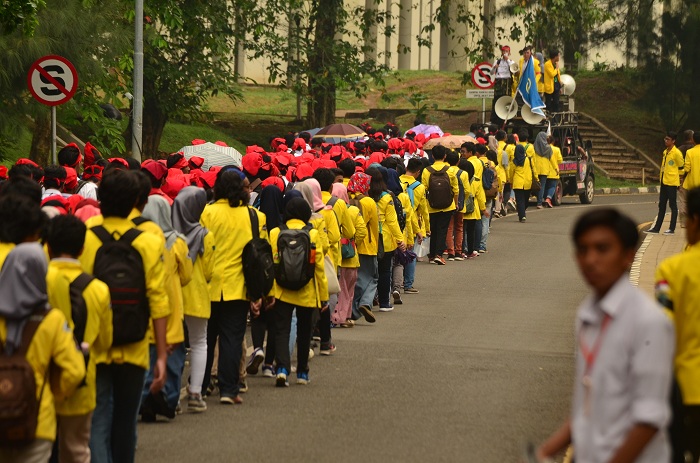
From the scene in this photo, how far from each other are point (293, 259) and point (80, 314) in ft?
13.9

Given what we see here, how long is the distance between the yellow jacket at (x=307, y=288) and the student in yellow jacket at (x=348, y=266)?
2284mm

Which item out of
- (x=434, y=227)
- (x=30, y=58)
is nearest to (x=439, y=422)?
(x=434, y=227)

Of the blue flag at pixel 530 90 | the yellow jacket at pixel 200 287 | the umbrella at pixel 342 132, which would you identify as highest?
the blue flag at pixel 530 90

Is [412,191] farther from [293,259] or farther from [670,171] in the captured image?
[670,171]

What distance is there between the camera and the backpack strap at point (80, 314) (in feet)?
21.0

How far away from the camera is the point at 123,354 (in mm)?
6918

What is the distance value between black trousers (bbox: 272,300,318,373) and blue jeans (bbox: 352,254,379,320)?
354 cm

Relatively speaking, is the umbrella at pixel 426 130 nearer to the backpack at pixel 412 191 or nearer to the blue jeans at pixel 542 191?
the blue jeans at pixel 542 191

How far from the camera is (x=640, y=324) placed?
14.0ft

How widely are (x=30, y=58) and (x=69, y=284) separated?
578 inches

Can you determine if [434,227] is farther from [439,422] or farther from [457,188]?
[439,422]

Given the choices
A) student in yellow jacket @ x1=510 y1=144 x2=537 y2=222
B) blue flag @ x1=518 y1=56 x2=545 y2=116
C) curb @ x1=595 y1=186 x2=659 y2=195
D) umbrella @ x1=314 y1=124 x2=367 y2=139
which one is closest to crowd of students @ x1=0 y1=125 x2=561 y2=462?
student in yellow jacket @ x1=510 y1=144 x2=537 y2=222

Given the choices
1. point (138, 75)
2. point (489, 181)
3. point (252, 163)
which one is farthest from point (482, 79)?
point (252, 163)

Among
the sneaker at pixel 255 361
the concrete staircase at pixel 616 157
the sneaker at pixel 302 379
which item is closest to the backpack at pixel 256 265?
the sneaker at pixel 302 379
